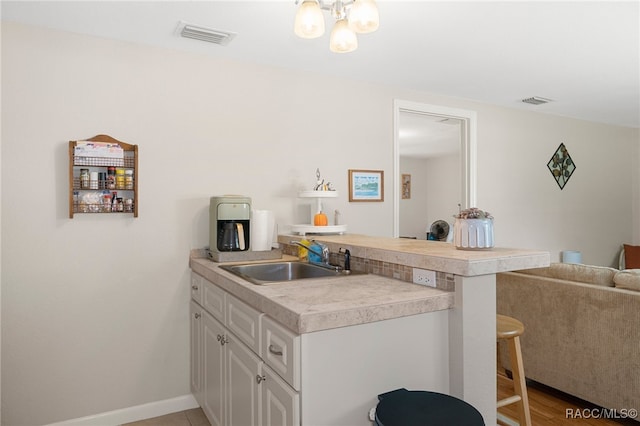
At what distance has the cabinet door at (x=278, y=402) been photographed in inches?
53.3

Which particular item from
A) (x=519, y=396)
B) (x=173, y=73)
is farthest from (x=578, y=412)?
(x=173, y=73)

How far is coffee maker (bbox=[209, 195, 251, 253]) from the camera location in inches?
106

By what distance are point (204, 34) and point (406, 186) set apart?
6.18 m

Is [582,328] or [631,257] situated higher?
[631,257]

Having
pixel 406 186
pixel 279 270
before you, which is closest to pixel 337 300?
pixel 279 270

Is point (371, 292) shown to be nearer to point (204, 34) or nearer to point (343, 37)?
point (343, 37)

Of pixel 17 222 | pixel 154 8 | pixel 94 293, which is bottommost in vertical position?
pixel 94 293

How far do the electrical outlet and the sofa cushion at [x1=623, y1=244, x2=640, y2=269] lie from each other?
456cm

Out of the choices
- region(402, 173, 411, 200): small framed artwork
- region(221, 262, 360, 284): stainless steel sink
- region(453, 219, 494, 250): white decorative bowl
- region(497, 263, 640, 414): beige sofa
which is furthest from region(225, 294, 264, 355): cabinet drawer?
region(402, 173, 411, 200): small framed artwork

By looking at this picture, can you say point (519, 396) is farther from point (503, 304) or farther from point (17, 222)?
point (17, 222)

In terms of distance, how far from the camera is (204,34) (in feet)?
8.48

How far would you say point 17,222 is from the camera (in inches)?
94.3

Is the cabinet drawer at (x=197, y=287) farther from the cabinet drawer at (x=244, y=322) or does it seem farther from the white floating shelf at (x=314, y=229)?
the white floating shelf at (x=314, y=229)

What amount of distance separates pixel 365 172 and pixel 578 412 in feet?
→ 7.21
